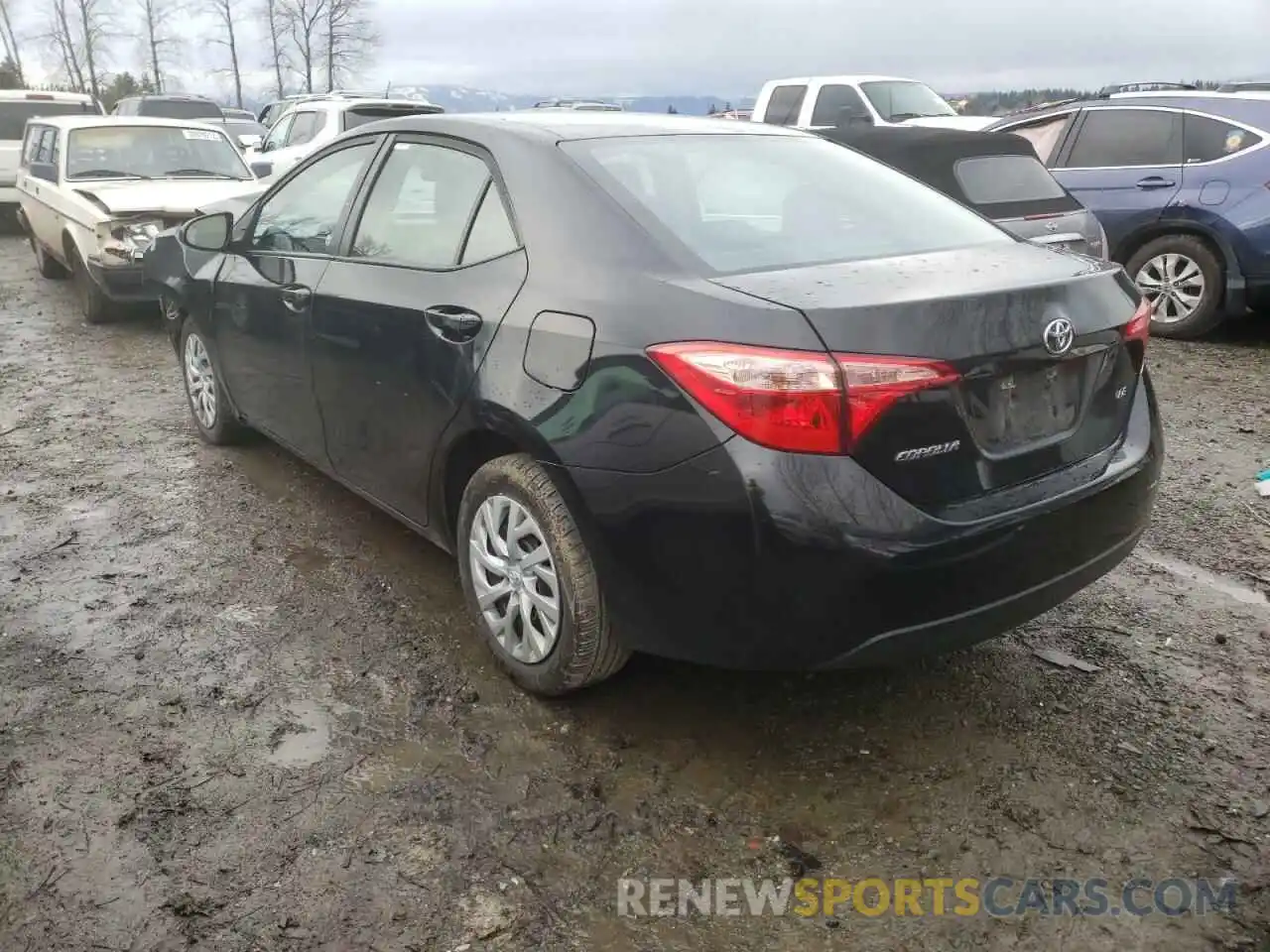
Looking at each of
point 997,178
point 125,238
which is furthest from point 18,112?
point 997,178

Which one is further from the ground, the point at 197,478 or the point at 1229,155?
the point at 1229,155

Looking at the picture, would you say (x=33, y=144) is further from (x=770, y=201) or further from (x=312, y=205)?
(x=770, y=201)

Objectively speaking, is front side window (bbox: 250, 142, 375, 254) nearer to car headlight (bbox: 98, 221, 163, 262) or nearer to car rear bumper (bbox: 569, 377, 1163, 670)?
car rear bumper (bbox: 569, 377, 1163, 670)

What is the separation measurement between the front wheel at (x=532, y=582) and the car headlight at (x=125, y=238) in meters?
6.18

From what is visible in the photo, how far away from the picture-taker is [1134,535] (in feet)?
9.71

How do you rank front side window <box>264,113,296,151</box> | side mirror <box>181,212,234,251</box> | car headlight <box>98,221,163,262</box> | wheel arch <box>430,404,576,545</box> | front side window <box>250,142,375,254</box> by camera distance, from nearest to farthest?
wheel arch <box>430,404,576,545</box> → front side window <box>250,142,375,254</box> → side mirror <box>181,212,234,251</box> → car headlight <box>98,221,163,262</box> → front side window <box>264,113,296,151</box>

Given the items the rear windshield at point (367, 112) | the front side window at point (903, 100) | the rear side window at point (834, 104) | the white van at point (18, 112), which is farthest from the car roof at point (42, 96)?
the front side window at point (903, 100)

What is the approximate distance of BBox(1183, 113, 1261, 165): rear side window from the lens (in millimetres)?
7590

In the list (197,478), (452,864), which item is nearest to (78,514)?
(197,478)

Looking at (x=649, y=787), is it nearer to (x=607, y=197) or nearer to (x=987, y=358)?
(x=987, y=358)

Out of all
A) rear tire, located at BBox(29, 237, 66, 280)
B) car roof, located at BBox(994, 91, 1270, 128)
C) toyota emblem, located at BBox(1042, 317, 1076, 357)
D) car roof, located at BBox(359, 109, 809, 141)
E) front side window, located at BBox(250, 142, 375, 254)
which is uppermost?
car roof, located at BBox(359, 109, 809, 141)

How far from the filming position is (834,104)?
42.0ft

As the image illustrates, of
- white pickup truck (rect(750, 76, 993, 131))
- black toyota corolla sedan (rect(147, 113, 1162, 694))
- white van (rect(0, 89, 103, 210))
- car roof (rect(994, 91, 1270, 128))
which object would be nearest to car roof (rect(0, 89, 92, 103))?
white van (rect(0, 89, 103, 210))

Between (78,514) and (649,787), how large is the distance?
10.3ft
